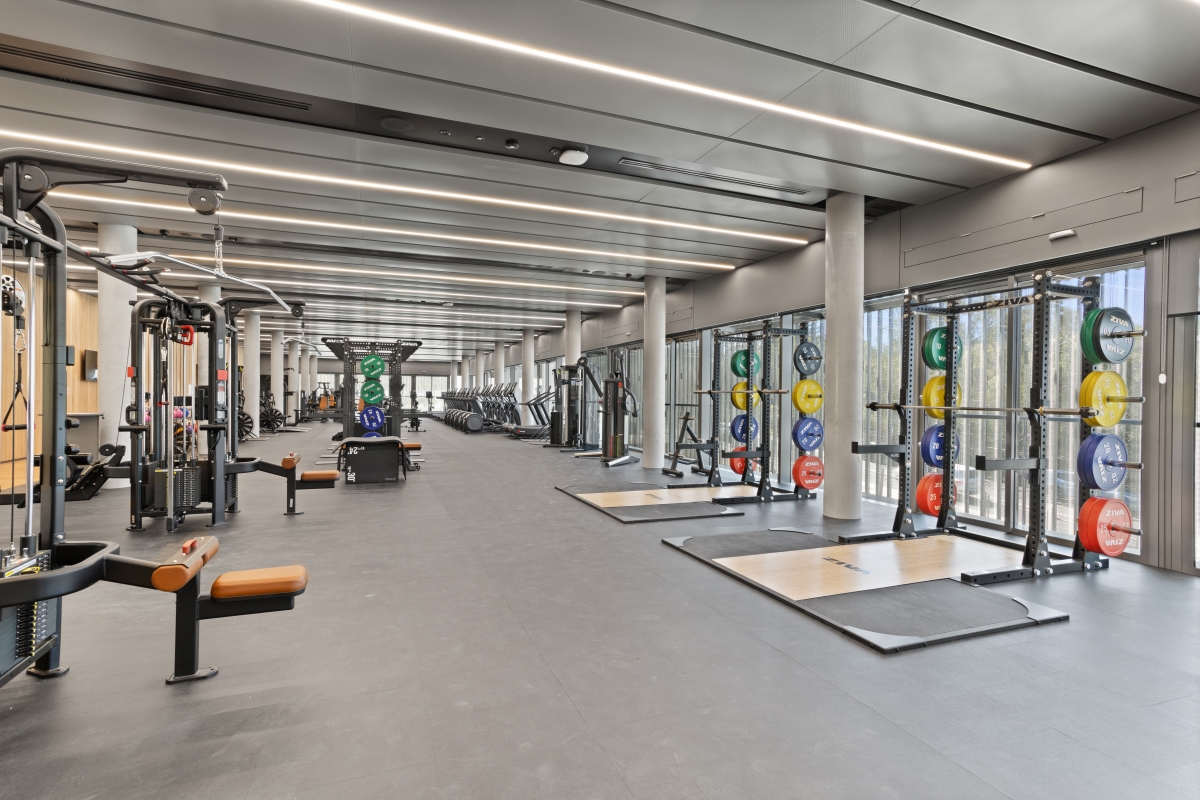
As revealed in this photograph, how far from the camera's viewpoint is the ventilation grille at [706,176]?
5547 mm

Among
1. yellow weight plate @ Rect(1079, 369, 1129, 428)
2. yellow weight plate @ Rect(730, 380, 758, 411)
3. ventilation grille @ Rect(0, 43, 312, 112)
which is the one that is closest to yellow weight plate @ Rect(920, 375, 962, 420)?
yellow weight plate @ Rect(1079, 369, 1129, 428)

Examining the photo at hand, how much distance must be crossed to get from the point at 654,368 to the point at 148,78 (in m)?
7.86

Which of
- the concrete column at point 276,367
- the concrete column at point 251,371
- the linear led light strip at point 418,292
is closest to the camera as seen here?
the linear led light strip at point 418,292

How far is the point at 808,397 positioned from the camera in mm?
6887

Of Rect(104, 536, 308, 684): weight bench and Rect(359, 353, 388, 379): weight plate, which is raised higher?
Rect(359, 353, 388, 379): weight plate

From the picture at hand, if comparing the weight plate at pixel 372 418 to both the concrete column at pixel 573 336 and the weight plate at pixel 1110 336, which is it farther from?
the weight plate at pixel 1110 336

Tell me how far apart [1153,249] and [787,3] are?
3694 mm

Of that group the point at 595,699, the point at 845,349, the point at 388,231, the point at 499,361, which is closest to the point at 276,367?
the point at 499,361

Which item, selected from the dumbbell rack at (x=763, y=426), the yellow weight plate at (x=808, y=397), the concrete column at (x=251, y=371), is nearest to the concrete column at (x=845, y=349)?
the yellow weight plate at (x=808, y=397)

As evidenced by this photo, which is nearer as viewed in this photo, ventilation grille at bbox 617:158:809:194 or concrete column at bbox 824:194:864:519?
ventilation grille at bbox 617:158:809:194

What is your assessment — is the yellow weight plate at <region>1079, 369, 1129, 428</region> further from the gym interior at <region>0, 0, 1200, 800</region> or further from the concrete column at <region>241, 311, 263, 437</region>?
the concrete column at <region>241, 311, 263, 437</region>

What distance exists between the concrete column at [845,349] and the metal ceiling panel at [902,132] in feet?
2.85

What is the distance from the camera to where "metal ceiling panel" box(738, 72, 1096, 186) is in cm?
420

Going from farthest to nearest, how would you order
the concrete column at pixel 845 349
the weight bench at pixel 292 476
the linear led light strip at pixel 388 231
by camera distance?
the linear led light strip at pixel 388 231, the concrete column at pixel 845 349, the weight bench at pixel 292 476
